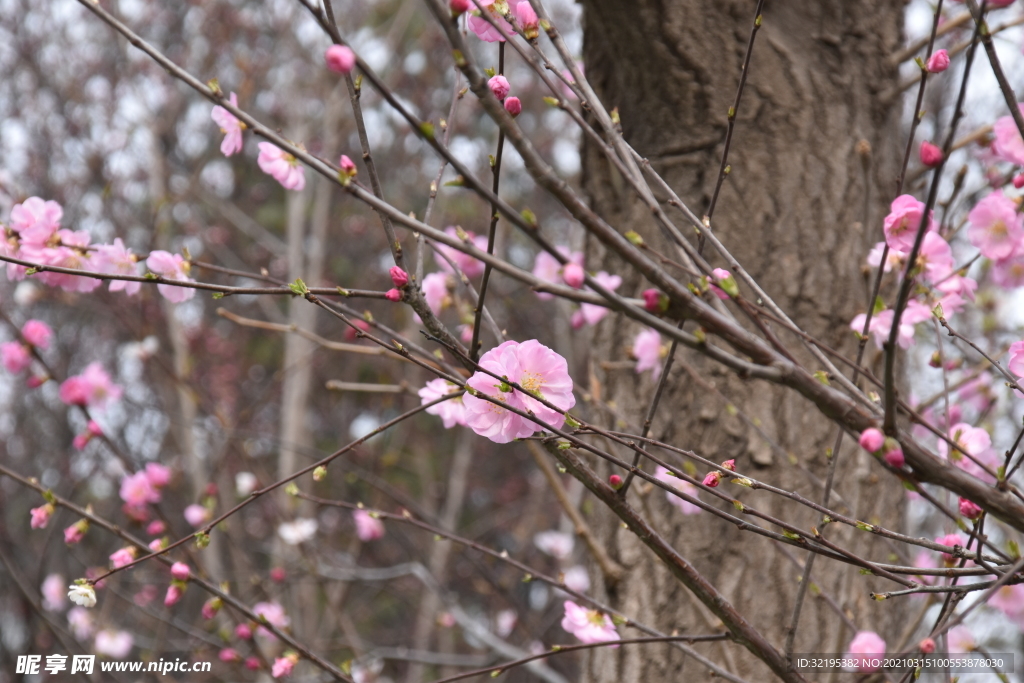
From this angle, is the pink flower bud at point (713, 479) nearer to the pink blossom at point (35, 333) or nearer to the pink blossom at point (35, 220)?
the pink blossom at point (35, 220)

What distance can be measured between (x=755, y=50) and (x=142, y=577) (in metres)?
5.80

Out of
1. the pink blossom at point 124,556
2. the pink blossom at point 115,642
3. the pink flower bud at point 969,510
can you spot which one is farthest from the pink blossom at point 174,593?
the pink blossom at point 115,642

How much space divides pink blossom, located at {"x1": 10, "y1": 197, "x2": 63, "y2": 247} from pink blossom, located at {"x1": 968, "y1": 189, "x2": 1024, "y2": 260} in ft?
5.43

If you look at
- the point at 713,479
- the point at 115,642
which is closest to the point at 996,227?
the point at 713,479

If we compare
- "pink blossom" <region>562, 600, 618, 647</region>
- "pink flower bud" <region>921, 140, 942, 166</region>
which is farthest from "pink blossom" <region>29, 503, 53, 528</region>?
"pink flower bud" <region>921, 140, 942, 166</region>

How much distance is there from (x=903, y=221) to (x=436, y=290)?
1.23 m

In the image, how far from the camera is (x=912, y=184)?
6.49ft

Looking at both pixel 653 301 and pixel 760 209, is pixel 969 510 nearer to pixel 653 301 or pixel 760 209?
pixel 653 301

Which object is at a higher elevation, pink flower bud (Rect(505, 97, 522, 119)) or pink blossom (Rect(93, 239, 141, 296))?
pink blossom (Rect(93, 239, 141, 296))

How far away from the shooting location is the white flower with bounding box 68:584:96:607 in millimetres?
1354

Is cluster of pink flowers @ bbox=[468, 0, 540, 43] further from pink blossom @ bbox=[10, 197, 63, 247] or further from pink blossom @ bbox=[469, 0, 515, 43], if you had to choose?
pink blossom @ bbox=[10, 197, 63, 247]

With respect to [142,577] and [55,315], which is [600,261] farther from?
[55,315]

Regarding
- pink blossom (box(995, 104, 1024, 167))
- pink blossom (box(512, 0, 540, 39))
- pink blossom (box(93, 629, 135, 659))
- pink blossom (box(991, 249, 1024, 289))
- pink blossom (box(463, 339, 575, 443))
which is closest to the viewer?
pink blossom (box(463, 339, 575, 443))

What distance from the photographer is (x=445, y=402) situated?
1518 millimetres
